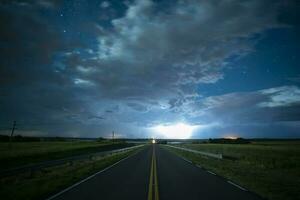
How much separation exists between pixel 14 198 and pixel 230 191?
8.51 metres

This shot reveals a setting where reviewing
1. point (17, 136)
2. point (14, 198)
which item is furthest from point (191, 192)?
point (17, 136)

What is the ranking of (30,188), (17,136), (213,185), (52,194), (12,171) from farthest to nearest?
(17,136)
(12,171)
(213,185)
(30,188)
(52,194)

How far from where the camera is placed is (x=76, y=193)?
443 inches

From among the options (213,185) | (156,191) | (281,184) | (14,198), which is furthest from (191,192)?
(14,198)

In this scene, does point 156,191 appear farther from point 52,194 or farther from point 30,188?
point 30,188

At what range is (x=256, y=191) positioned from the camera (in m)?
11.9

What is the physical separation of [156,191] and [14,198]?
5.42 meters

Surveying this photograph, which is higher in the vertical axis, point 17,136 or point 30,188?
point 17,136

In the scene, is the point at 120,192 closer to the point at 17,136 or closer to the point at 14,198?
the point at 14,198

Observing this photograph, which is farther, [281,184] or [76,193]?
[281,184]

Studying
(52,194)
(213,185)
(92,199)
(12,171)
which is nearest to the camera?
(92,199)

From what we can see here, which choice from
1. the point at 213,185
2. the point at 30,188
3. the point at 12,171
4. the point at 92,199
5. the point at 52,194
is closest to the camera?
the point at 92,199

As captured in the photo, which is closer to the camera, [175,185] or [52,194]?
[52,194]

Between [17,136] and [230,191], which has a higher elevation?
[17,136]
